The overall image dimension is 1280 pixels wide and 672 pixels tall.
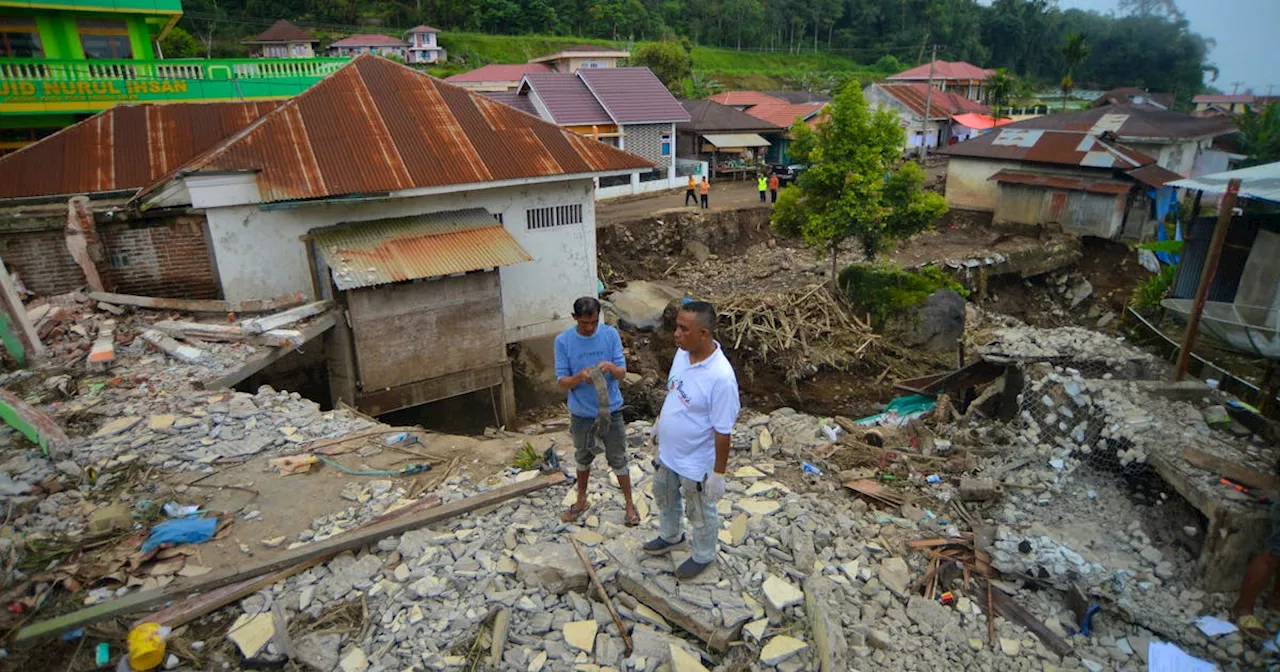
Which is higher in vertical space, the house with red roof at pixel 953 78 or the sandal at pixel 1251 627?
the house with red roof at pixel 953 78

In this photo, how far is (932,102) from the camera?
135 feet

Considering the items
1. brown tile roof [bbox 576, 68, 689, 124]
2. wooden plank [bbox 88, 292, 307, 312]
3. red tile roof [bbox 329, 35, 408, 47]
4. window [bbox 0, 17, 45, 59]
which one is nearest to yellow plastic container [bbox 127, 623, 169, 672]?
wooden plank [bbox 88, 292, 307, 312]

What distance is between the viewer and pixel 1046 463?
7.47 m

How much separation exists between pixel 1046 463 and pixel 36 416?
10319mm

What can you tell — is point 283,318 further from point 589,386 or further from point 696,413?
point 696,413

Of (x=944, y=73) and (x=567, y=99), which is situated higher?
(x=944, y=73)

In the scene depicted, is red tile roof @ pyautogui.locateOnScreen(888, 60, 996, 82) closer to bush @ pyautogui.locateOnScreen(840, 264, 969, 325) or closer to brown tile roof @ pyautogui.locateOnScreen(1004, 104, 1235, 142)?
brown tile roof @ pyautogui.locateOnScreen(1004, 104, 1235, 142)

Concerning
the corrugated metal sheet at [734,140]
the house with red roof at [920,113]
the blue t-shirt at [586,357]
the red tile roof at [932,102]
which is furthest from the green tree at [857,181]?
the red tile roof at [932,102]

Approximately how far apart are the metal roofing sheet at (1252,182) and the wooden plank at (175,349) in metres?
12.2

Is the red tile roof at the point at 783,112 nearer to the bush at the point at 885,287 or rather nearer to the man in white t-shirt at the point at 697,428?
the bush at the point at 885,287

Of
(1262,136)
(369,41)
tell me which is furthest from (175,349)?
(369,41)

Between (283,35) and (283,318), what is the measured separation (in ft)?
156

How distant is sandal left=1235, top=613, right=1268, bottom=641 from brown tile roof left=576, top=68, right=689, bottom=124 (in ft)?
77.2

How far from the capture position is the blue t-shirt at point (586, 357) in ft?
16.8
